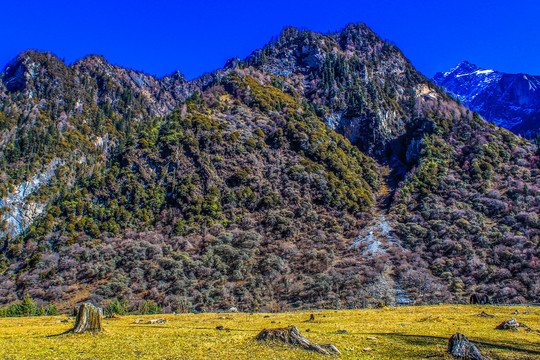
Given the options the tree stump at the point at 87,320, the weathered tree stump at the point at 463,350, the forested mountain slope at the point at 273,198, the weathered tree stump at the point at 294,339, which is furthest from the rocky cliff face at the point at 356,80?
the tree stump at the point at 87,320

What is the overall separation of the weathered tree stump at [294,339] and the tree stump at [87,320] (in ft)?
31.6

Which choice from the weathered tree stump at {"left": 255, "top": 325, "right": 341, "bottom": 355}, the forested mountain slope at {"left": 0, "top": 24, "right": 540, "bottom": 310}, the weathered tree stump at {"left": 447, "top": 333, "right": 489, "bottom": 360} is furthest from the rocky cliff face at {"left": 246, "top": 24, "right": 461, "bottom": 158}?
the weathered tree stump at {"left": 447, "top": 333, "right": 489, "bottom": 360}

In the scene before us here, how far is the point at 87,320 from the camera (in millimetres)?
18359

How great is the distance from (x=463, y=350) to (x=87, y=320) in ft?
61.3

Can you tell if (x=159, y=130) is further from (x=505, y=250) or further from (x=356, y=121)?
(x=505, y=250)

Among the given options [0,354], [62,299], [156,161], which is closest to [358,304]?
[0,354]

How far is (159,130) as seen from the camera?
4176 inches

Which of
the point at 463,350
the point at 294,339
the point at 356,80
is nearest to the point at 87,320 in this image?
the point at 294,339

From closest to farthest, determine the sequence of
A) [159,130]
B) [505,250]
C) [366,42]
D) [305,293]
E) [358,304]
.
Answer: [358,304] < [305,293] < [505,250] < [159,130] < [366,42]

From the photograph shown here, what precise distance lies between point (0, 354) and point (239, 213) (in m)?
74.4

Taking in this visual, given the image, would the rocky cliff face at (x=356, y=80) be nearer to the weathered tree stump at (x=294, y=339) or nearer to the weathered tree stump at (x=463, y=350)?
the weathered tree stump at (x=294, y=339)

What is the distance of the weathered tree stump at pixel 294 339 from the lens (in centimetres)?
1348

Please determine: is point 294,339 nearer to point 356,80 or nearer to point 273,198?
point 273,198

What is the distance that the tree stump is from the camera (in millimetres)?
18031
